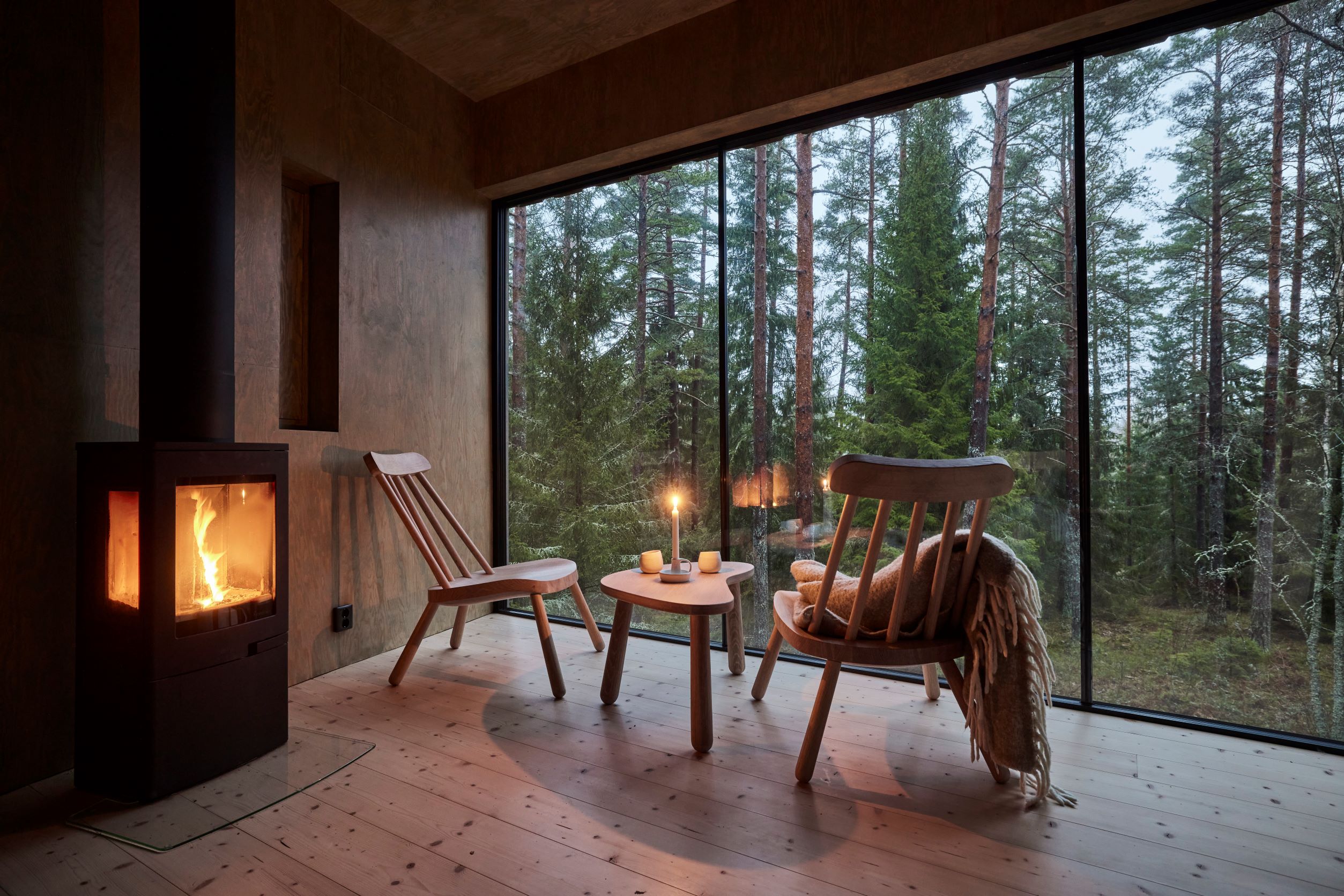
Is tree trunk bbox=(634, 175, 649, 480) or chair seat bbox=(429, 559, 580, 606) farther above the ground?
tree trunk bbox=(634, 175, 649, 480)

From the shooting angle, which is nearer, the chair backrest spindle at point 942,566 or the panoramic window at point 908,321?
the chair backrest spindle at point 942,566

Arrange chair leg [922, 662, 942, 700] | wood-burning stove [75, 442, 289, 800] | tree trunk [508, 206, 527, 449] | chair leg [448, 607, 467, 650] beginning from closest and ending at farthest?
wood-burning stove [75, 442, 289, 800]
chair leg [922, 662, 942, 700]
chair leg [448, 607, 467, 650]
tree trunk [508, 206, 527, 449]

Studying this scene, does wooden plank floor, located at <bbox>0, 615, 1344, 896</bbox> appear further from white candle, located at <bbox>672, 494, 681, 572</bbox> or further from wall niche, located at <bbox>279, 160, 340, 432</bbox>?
wall niche, located at <bbox>279, 160, 340, 432</bbox>

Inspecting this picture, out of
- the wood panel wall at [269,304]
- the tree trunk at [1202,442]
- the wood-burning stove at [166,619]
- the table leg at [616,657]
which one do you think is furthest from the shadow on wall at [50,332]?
the tree trunk at [1202,442]

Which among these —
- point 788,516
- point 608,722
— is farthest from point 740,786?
point 788,516

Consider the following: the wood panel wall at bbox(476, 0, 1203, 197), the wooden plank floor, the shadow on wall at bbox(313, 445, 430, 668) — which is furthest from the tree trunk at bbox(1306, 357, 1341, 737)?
the shadow on wall at bbox(313, 445, 430, 668)

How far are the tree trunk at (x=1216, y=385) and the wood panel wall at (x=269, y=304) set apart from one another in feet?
10.2

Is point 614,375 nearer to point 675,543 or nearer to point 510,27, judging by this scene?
point 675,543

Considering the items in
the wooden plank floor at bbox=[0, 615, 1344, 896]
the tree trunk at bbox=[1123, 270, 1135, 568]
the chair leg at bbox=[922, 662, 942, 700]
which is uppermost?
the tree trunk at bbox=[1123, 270, 1135, 568]

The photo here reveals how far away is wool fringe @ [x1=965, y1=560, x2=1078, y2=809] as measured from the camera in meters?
1.66

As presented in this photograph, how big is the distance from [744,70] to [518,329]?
1710 millimetres

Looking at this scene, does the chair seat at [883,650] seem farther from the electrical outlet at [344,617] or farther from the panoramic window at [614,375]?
the electrical outlet at [344,617]

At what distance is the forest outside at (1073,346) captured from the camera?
79.4 inches

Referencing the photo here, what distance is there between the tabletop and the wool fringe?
69 cm
